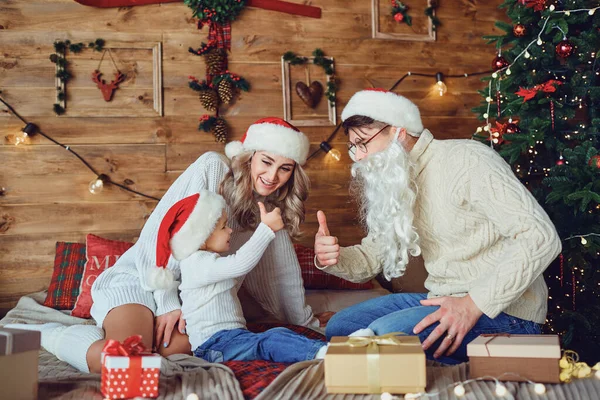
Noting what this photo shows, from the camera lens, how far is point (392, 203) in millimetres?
2145

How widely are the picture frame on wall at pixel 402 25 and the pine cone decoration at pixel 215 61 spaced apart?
0.99 meters

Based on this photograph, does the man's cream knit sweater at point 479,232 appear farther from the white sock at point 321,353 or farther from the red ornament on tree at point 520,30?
the red ornament on tree at point 520,30

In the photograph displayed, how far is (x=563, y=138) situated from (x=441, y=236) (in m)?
1.16

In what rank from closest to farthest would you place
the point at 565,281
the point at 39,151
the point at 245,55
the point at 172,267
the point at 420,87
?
the point at 172,267 < the point at 565,281 < the point at 39,151 < the point at 245,55 < the point at 420,87

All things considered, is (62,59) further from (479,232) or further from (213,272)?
(479,232)

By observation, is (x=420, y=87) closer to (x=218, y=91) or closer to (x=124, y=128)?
(x=218, y=91)

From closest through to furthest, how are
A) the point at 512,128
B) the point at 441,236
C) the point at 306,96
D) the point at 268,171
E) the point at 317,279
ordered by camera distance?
the point at 441,236 → the point at 268,171 → the point at 512,128 → the point at 317,279 → the point at 306,96

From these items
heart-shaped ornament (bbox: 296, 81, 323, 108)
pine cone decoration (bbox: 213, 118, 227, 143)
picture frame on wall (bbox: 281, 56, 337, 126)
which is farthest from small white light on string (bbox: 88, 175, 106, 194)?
heart-shaped ornament (bbox: 296, 81, 323, 108)

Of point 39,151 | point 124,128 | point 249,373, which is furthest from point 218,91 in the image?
point 249,373

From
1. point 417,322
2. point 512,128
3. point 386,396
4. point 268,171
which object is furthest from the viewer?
point 512,128

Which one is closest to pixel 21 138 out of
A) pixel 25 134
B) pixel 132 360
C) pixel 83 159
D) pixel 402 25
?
pixel 25 134

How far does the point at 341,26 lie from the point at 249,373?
8.39 feet

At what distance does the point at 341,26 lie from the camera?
375cm

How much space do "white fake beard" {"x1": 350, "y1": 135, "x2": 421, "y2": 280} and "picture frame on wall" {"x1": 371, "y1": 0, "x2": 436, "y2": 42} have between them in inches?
72.1
